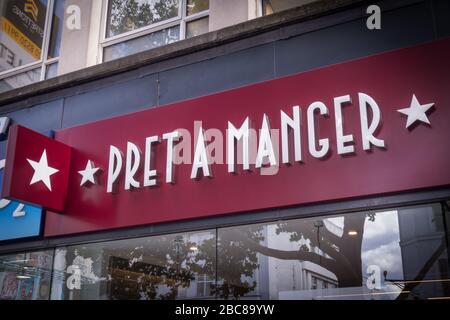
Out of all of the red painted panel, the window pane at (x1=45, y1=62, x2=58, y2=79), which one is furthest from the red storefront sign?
the window pane at (x1=45, y1=62, x2=58, y2=79)

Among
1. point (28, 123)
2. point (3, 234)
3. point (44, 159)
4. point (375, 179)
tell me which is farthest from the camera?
point (28, 123)

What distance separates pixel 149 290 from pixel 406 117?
400 centimetres

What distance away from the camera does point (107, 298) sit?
7770mm

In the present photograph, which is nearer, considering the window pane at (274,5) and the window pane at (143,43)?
the window pane at (274,5)

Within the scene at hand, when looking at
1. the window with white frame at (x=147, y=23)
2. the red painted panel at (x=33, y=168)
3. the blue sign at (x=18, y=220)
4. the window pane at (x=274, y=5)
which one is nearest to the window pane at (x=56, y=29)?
the window with white frame at (x=147, y=23)

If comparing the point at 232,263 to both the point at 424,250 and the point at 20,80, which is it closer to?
the point at 424,250

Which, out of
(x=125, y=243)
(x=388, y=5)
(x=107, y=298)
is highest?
(x=388, y=5)

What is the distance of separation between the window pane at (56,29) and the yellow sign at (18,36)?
349 millimetres

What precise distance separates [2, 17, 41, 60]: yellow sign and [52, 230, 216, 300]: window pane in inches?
172

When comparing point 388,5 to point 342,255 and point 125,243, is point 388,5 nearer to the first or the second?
point 342,255

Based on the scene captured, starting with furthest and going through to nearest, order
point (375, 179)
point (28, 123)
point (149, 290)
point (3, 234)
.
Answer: point (28, 123)
point (3, 234)
point (149, 290)
point (375, 179)

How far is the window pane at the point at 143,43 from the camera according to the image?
30.2ft

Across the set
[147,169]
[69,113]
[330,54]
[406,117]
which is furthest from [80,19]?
[406,117]

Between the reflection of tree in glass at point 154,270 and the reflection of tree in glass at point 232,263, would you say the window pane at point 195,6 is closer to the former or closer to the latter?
the reflection of tree in glass at point 154,270
